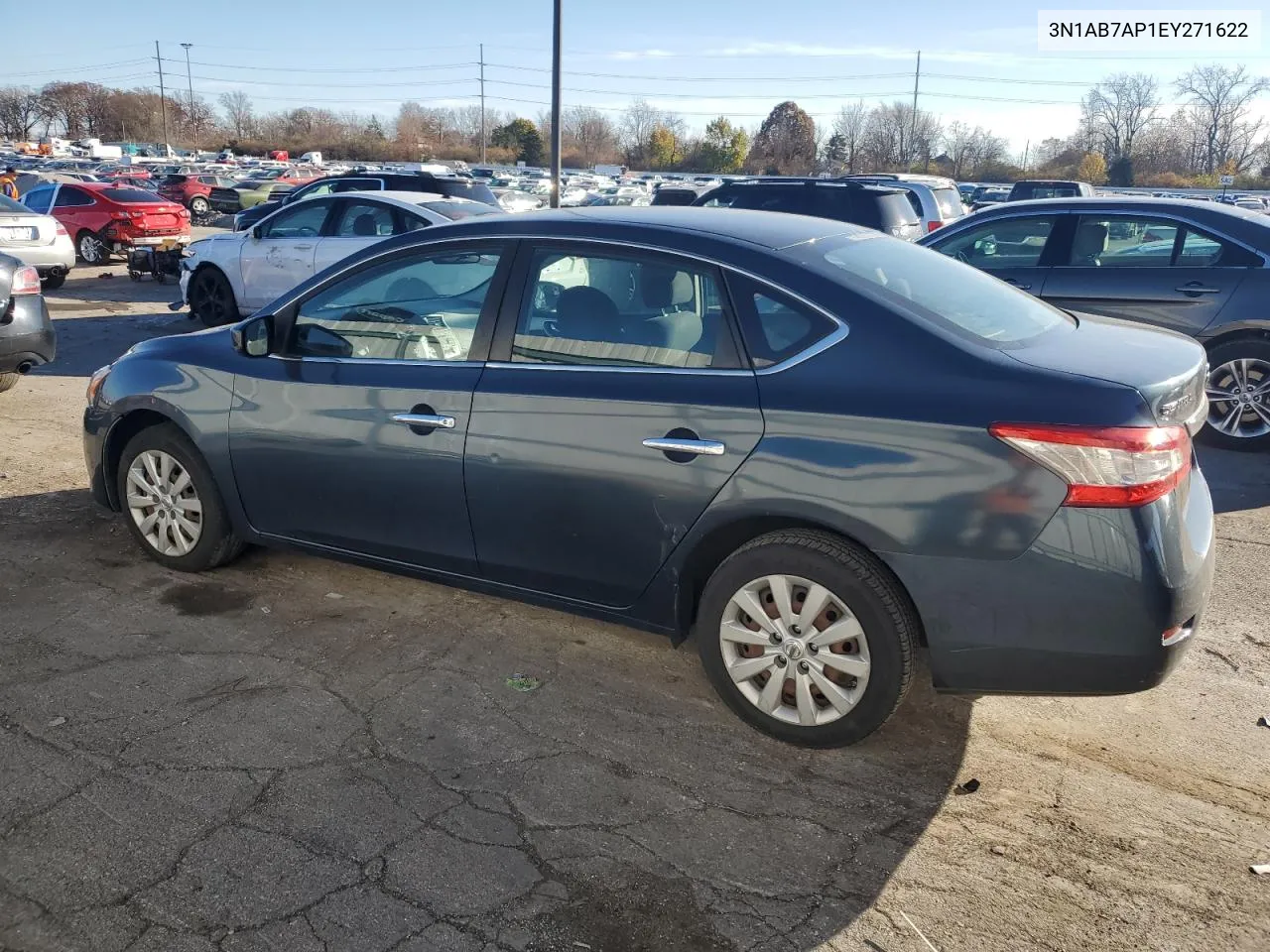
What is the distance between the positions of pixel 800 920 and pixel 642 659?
1.63 meters

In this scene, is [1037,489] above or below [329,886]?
above

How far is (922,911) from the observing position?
275 centimetres

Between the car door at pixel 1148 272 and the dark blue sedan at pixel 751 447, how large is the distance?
3.97m

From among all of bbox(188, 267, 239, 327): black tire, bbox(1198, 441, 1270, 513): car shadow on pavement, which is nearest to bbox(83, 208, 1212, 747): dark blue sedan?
bbox(1198, 441, 1270, 513): car shadow on pavement

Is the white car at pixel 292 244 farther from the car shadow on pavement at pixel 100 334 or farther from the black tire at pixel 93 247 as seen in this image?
the black tire at pixel 93 247

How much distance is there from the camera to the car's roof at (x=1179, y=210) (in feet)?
24.0

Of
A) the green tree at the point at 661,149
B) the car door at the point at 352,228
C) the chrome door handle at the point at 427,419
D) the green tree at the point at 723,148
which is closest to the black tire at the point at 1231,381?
the chrome door handle at the point at 427,419

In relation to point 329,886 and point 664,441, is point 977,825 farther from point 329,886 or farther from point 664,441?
point 329,886

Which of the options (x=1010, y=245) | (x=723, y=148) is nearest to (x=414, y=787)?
(x=1010, y=245)

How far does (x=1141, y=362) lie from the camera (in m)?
3.32

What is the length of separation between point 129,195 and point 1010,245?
17.9m

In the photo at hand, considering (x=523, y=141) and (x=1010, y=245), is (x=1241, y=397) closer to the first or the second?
(x=1010, y=245)

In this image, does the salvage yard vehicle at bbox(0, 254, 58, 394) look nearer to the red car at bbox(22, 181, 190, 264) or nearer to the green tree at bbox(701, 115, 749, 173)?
the red car at bbox(22, 181, 190, 264)

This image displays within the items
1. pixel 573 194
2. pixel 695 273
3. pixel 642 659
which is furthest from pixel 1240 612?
pixel 573 194
